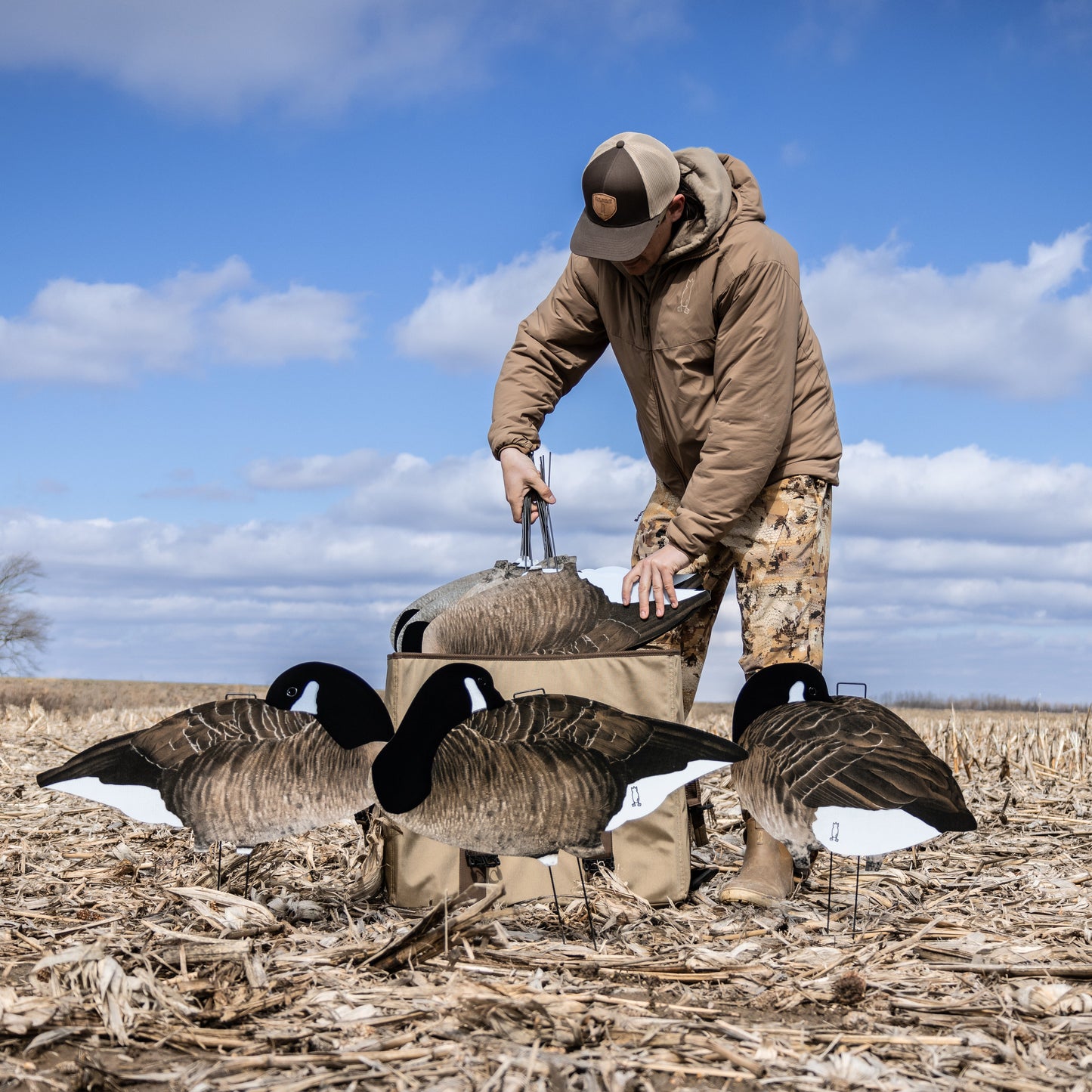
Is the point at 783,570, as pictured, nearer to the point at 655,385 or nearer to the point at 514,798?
the point at 655,385

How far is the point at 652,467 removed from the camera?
4.96m

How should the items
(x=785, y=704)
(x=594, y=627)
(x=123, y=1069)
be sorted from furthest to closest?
(x=594, y=627), (x=785, y=704), (x=123, y=1069)

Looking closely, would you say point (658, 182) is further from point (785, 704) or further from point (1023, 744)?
point (1023, 744)

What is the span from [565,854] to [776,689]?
1.13 metres

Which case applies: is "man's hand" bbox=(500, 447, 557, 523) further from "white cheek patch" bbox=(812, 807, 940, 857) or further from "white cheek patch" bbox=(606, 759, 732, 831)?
"white cheek patch" bbox=(812, 807, 940, 857)

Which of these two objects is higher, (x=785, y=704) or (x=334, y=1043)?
(x=785, y=704)

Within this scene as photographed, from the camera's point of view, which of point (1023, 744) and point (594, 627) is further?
point (1023, 744)

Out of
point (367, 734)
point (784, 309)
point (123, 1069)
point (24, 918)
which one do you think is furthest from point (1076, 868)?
point (24, 918)

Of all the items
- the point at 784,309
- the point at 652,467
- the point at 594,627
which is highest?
the point at 784,309

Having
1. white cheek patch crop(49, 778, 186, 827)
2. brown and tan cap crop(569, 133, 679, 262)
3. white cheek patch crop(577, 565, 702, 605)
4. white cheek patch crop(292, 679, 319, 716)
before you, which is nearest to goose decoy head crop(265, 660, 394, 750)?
white cheek patch crop(292, 679, 319, 716)

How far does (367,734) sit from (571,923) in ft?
3.45

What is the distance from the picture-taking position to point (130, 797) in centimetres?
345

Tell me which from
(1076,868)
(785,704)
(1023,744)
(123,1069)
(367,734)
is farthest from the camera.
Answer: (1023,744)

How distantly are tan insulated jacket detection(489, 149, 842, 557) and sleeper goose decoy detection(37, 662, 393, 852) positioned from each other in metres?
1.55
